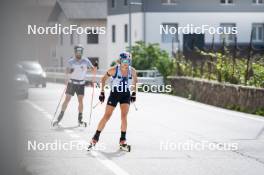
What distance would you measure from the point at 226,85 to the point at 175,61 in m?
11.6

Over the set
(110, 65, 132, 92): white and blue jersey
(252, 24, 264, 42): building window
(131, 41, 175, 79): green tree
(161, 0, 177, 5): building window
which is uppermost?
(161, 0, 177, 5): building window

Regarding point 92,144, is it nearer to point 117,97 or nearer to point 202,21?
point 117,97

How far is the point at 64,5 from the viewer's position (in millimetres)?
81500

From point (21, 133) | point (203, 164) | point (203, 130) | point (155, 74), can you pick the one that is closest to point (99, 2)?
point (155, 74)

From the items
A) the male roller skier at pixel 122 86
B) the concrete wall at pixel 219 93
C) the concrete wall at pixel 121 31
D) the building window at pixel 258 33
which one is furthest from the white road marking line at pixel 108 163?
the building window at pixel 258 33

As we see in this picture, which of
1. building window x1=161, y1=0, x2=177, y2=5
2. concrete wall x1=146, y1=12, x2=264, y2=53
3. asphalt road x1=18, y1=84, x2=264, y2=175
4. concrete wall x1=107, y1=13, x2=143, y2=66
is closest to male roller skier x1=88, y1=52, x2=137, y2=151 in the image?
asphalt road x1=18, y1=84, x2=264, y2=175

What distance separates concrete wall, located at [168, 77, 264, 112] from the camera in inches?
801

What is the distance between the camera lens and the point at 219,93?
2348cm

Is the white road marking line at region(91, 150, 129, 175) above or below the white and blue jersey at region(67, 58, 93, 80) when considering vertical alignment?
below

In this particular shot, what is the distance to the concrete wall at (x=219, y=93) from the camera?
2033cm

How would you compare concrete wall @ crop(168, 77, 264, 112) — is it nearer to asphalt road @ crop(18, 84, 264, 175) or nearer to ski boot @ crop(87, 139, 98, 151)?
asphalt road @ crop(18, 84, 264, 175)

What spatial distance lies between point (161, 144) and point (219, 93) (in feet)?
36.2

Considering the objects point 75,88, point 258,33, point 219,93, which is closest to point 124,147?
point 75,88

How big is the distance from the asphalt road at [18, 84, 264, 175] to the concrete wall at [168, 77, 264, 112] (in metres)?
0.62
